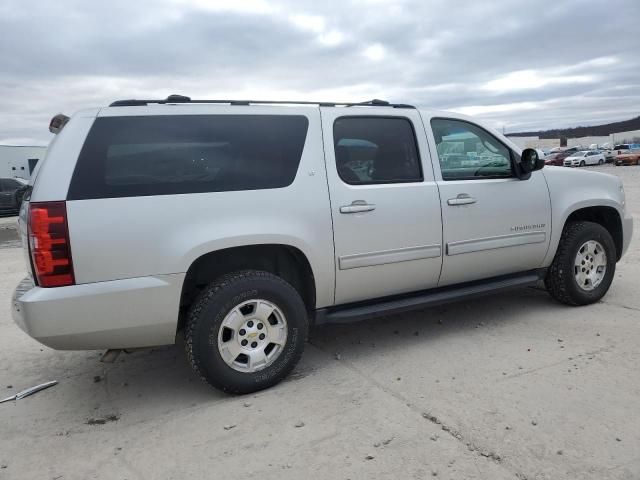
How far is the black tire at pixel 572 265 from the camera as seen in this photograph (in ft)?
16.4

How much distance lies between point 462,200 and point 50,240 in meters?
2.93

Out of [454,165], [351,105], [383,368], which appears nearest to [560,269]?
[454,165]

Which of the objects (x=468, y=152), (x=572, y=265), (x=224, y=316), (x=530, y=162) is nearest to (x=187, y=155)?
(x=224, y=316)

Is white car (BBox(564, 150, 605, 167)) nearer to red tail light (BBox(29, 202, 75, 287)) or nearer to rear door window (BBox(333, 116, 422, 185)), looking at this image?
rear door window (BBox(333, 116, 422, 185))

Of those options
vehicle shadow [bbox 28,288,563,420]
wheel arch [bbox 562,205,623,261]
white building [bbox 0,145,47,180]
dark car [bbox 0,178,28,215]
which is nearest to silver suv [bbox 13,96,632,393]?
vehicle shadow [bbox 28,288,563,420]

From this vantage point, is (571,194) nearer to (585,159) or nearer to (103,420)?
(103,420)

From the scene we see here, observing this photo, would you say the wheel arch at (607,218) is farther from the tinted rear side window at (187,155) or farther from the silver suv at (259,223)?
the tinted rear side window at (187,155)

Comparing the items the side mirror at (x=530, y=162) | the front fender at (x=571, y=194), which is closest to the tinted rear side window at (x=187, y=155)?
the side mirror at (x=530, y=162)

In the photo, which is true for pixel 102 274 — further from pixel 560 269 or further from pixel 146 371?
pixel 560 269

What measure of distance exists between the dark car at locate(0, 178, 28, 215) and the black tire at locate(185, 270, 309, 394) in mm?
20199

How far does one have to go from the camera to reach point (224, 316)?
3.42 meters

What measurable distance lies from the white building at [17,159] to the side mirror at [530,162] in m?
33.9

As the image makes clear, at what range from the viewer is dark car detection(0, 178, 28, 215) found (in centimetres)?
2095

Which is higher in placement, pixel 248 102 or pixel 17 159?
pixel 17 159
